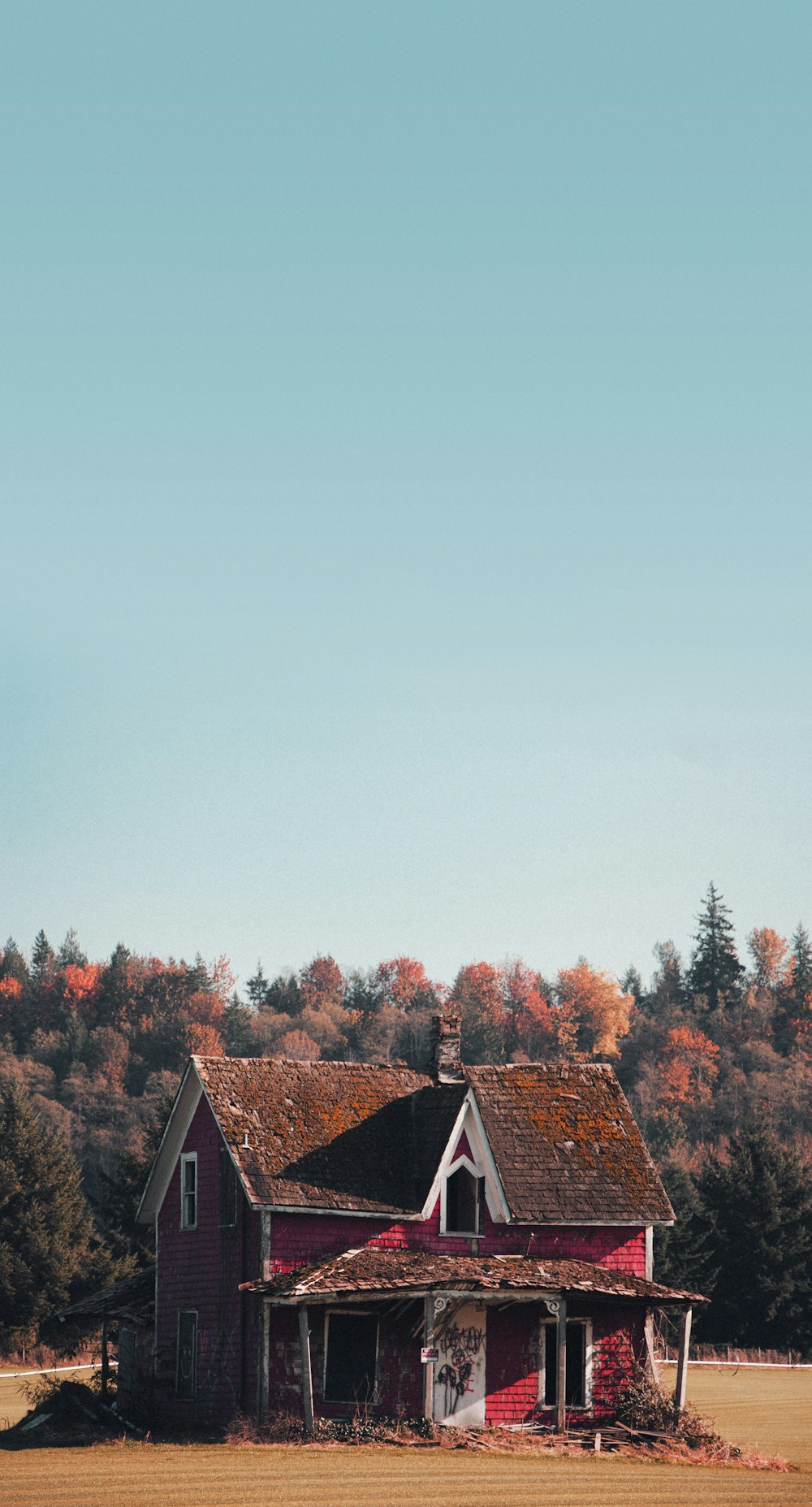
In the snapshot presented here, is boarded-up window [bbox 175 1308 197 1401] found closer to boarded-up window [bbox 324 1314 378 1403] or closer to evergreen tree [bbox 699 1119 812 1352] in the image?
boarded-up window [bbox 324 1314 378 1403]

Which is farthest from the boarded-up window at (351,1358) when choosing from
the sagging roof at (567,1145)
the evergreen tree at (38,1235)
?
the evergreen tree at (38,1235)

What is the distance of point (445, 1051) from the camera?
43469mm

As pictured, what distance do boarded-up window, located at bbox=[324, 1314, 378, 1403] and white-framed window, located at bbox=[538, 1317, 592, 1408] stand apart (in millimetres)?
3885

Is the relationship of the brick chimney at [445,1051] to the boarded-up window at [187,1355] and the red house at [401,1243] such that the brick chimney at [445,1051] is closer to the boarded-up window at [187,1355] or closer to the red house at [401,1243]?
the red house at [401,1243]

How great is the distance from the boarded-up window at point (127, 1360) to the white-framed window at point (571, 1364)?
34.5ft

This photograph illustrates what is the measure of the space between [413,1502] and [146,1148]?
48706 mm

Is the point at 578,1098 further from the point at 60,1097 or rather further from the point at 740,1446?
the point at 60,1097

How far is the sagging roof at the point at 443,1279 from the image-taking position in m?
35.0

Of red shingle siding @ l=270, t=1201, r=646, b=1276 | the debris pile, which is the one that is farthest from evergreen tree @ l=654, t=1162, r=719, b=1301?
the debris pile

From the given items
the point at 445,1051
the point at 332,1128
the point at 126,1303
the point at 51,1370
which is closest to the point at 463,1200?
the point at 332,1128

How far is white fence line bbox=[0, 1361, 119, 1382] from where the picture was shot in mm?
55844

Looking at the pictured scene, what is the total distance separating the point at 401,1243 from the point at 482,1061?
134495 millimetres

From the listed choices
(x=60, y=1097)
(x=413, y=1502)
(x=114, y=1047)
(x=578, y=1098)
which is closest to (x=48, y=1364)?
(x=578, y=1098)

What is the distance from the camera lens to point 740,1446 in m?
33.8
